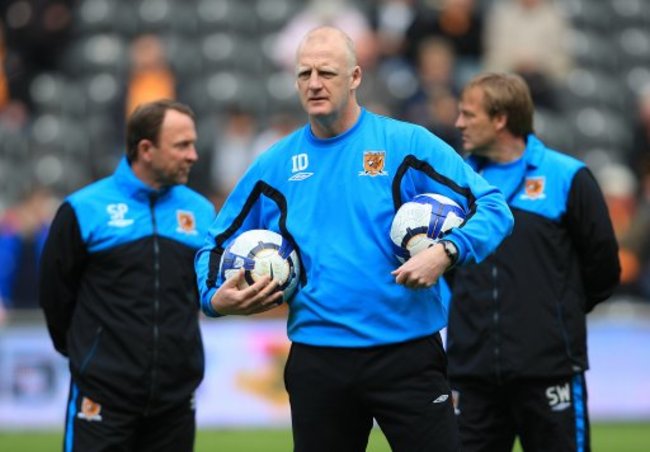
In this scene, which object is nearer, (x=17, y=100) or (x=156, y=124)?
(x=156, y=124)

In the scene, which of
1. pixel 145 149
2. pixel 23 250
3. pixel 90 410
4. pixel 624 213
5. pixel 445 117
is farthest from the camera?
pixel 445 117

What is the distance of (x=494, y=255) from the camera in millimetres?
6938

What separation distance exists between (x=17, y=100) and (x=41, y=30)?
1185 millimetres

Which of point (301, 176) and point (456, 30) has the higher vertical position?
point (456, 30)

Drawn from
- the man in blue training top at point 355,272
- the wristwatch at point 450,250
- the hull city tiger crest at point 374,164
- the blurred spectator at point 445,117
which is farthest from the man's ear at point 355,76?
the blurred spectator at point 445,117

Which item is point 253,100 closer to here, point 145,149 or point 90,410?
point 145,149

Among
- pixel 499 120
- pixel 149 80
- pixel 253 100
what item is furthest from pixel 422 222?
pixel 253 100

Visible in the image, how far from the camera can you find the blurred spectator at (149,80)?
51.6ft

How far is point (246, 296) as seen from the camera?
17.4ft

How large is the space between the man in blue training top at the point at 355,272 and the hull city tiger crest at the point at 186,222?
57.8 inches

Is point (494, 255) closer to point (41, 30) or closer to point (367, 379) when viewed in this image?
point (367, 379)

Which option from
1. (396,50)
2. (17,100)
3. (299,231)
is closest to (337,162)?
(299,231)

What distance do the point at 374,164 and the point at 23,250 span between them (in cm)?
914

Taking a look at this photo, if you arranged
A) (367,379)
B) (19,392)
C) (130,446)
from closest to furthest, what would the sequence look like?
(367,379) < (130,446) < (19,392)
